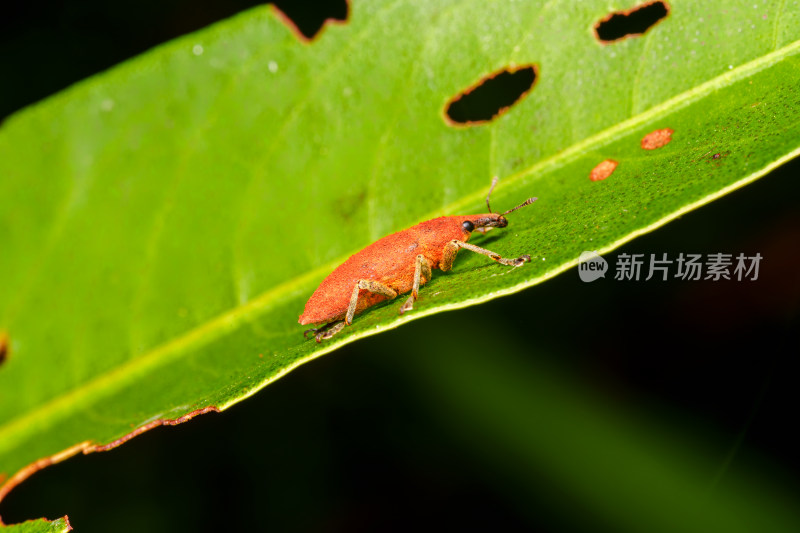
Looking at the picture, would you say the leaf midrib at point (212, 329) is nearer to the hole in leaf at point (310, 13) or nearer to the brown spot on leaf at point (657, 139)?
the brown spot on leaf at point (657, 139)

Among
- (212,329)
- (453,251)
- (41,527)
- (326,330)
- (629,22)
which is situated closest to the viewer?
(41,527)

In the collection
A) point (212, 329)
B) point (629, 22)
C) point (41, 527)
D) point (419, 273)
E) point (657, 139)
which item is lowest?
point (41, 527)

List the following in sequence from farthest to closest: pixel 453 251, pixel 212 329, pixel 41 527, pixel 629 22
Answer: pixel 453 251 < pixel 212 329 < pixel 629 22 < pixel 41 527

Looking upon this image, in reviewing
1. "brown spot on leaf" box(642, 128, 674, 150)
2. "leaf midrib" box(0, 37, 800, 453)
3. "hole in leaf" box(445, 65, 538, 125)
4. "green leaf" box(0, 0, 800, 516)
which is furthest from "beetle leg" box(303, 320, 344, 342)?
"brown spot on leaf" box(642, 128, 674, 150)

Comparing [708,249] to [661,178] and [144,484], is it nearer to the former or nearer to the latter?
[661,178]

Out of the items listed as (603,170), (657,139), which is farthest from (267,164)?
(657,139)

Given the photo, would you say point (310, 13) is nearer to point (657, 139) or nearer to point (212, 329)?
point (212, 329)

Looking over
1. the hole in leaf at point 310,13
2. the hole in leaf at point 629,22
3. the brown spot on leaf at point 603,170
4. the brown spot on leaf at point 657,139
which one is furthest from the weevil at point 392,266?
the hole in leaf at point 310,13
